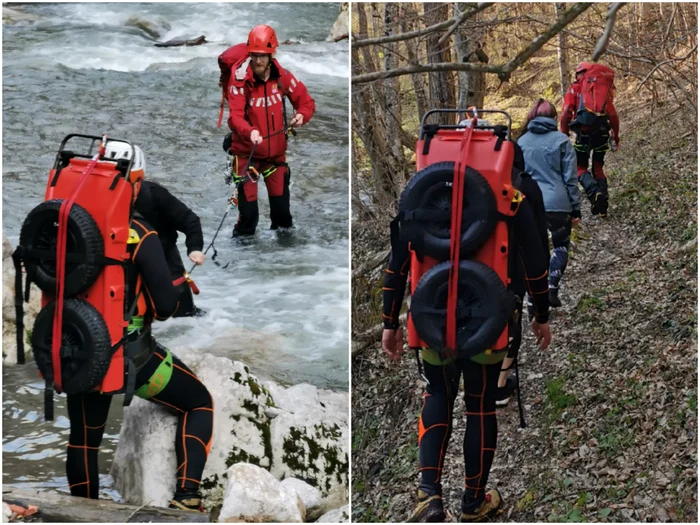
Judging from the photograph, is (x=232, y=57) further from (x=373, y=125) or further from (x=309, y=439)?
(x=309, y=439)

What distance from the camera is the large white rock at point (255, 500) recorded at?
4.11 metres

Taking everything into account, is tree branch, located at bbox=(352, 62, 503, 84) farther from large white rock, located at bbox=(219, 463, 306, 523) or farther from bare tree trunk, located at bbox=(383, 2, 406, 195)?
bare tree trunk, located at bbox=(383, 2, 406, 195)

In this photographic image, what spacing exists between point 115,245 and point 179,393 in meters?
0.97

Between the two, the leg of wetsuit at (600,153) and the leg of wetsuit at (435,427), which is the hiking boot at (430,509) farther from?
the leg of wetsuit at (600,153)

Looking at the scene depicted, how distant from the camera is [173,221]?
168 inches

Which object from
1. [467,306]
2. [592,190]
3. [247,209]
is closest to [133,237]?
[467,306]

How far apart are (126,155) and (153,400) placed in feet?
4.41

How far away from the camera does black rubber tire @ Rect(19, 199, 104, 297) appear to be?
11.8ft

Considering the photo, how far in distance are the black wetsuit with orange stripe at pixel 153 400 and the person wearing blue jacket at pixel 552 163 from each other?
3.26 m

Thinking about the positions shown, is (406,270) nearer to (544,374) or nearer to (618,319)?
(544,374)

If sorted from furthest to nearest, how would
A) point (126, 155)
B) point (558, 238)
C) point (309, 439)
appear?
1. point (558, 238)
2. point (309, 439)
3. point (126, 155)

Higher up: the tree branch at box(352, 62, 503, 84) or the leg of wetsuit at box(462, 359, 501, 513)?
the tree branch at box(352, 62, 503, 84)

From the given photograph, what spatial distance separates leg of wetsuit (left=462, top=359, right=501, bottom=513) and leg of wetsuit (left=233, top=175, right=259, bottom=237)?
3627mm

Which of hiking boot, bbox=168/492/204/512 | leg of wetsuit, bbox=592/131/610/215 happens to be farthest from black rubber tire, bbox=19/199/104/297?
leg of wetsuit, bbox=592/131/610/215
